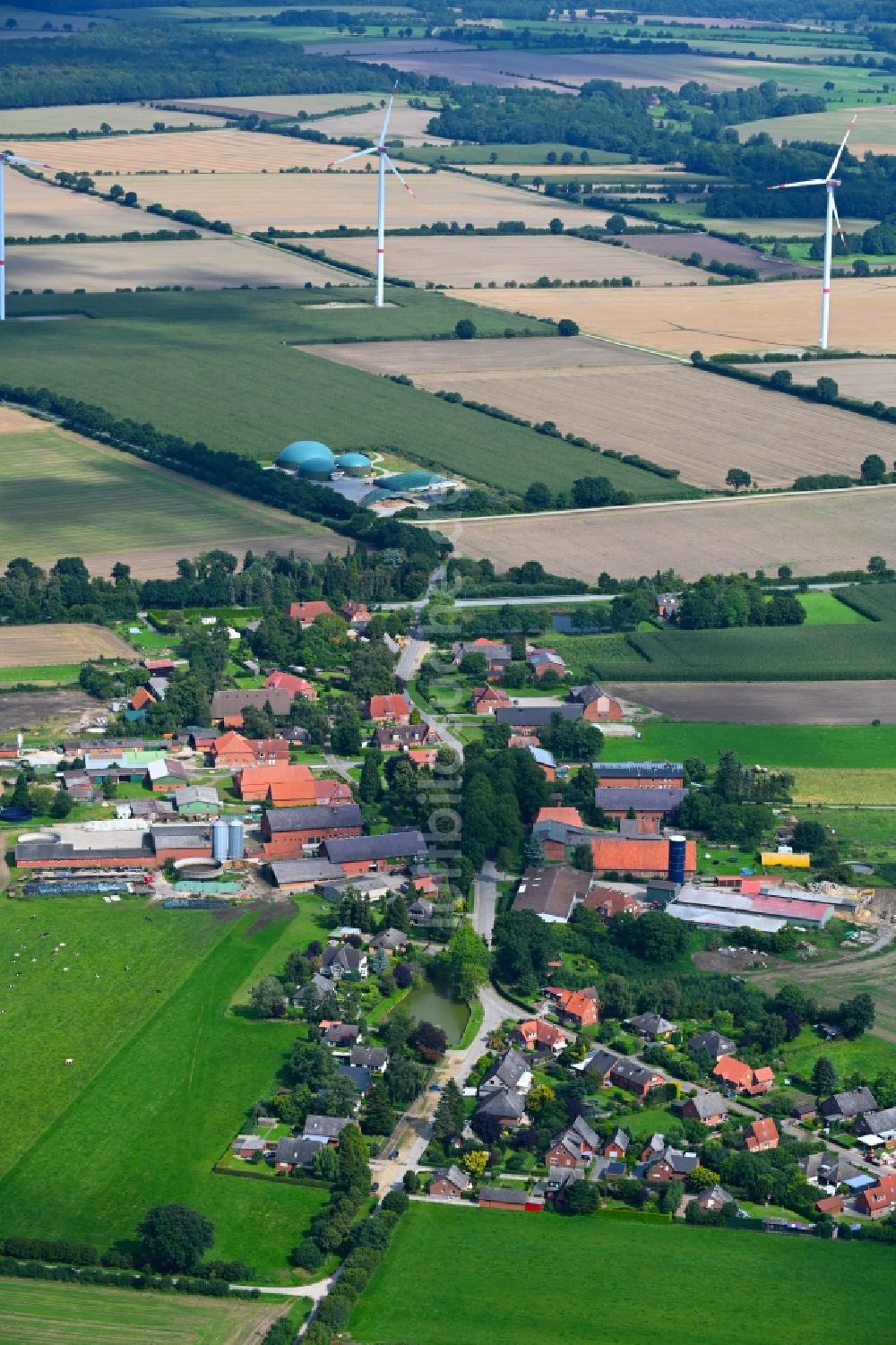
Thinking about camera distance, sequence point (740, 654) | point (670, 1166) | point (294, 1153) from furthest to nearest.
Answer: point (740, 654) → point (294, 1153) → point (670, 1166)

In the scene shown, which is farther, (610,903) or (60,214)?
(60,214)

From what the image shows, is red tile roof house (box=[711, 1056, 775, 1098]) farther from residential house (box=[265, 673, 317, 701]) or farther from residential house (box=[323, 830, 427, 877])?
residential house (box=[265, 673, 317, 701])

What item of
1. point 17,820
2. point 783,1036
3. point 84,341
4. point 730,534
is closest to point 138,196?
point 84,341

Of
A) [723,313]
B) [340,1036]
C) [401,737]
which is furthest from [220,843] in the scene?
[723,313]

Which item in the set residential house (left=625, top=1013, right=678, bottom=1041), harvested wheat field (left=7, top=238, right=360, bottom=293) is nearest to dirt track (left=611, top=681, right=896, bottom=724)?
residential house (left=625, top=1013, right=678, bottom=1041)

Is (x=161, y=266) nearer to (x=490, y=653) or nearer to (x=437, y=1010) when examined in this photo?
(x=490, y=653)

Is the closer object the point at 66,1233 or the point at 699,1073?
the point at 66,1233

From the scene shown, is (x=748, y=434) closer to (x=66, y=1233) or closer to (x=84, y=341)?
(x=84, y=341)
